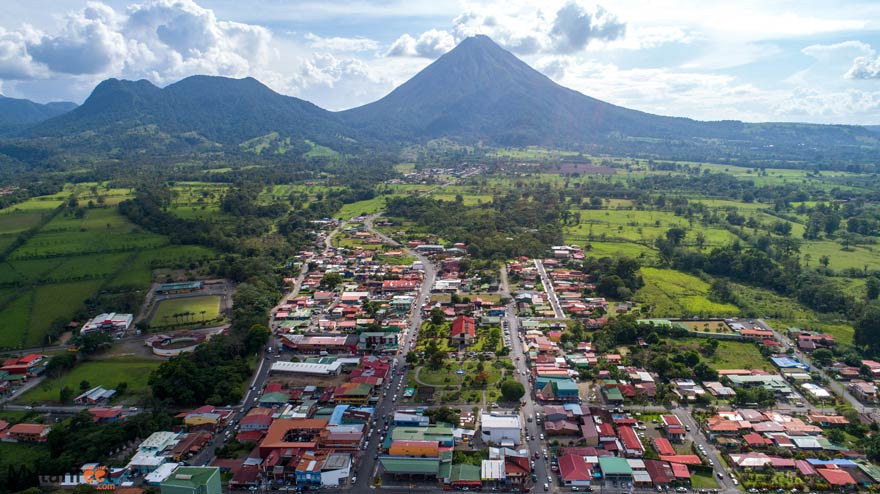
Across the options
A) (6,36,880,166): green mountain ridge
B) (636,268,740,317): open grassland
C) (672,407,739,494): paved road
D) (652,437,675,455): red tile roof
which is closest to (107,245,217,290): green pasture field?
(652,437,675,455): red tile roof

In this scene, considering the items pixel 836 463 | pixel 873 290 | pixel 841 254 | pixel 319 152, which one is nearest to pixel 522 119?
pixel 319 152

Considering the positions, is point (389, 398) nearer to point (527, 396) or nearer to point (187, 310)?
point (527, 396)

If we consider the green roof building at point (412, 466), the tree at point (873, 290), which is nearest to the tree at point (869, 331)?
the tree at point (873, 290)

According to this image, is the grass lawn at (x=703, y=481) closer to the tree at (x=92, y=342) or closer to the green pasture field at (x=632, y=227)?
the tree at (x=92, y=342)

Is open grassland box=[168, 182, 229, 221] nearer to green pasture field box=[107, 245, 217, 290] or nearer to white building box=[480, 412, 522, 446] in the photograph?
green pasture field box=[107, 245, 217, 290]

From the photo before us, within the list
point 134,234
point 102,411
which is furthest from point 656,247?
point 134,234

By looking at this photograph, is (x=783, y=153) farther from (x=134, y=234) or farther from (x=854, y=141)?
(x=134, y=234)
